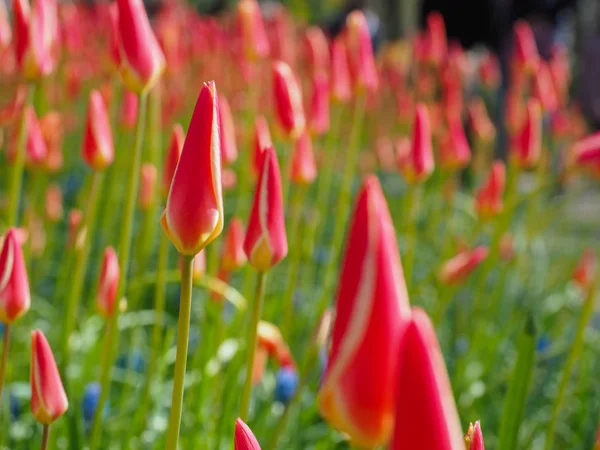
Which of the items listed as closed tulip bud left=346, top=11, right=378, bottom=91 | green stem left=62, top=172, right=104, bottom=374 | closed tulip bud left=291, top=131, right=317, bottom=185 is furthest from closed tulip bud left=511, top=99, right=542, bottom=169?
green stem left=62, top=172, right=104, bottom=374

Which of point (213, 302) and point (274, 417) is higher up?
point (213, 302)

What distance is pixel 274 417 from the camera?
137 cm

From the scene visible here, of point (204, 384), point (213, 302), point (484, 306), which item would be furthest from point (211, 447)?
point (484, 306)

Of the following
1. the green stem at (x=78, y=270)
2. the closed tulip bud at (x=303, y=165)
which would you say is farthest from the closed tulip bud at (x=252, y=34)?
the green stem at (x=78, y=270)

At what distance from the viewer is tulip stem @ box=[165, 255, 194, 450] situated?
523 mm

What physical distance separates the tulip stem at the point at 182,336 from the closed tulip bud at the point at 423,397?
23 cm

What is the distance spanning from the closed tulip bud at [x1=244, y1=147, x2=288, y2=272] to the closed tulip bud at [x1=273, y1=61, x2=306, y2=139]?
0.39 metres

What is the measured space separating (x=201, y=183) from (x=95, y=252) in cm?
211

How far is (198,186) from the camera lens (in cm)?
51

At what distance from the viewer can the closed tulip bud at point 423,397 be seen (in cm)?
31

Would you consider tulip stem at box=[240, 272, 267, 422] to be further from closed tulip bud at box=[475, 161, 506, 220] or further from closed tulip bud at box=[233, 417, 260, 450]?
closed tulip bud at box=[475, 161, 506, 220]

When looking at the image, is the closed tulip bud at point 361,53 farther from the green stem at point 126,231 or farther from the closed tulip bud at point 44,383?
the closed tulip bud at point 44,383

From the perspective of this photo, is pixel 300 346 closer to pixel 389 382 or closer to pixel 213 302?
pixel 213 302

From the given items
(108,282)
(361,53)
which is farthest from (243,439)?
(361,53)
